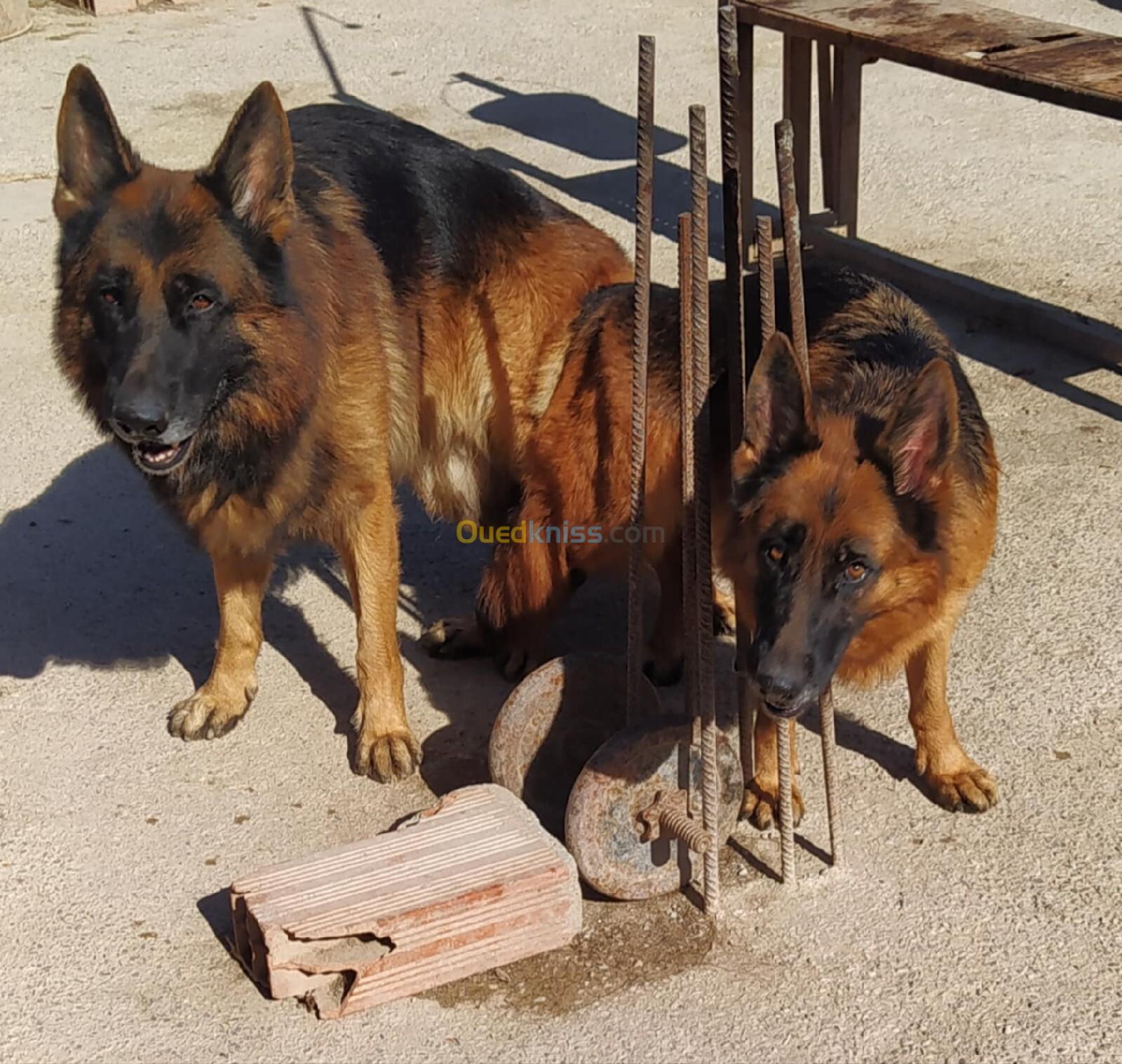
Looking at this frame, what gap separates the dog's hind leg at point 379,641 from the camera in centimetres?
477

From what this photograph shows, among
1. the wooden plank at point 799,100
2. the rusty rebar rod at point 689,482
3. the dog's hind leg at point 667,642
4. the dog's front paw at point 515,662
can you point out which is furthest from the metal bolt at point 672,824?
the wooden plank at point 799,100

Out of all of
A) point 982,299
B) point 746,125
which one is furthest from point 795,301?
point 746,125

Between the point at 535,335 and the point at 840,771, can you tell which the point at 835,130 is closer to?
the point at 535,335

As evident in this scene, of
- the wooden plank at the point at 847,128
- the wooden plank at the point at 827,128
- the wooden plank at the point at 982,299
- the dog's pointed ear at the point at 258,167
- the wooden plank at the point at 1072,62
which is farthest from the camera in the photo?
the wooden plank at the point at 827,128

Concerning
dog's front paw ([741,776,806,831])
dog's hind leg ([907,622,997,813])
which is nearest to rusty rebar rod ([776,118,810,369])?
dog's hind leg ([907,622,997,813])

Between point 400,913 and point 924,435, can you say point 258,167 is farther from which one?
point 400,913

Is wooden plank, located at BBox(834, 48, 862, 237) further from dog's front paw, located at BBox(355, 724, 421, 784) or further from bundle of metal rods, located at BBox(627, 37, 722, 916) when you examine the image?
dog's front paw, located at BBox(355, 724, 421, 784)

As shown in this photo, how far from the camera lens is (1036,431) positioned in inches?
266

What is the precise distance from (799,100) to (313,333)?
5.21 m

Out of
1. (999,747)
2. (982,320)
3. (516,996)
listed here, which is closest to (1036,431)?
(982,320)

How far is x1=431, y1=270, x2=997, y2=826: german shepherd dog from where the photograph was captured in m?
3.67

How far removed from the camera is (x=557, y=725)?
14.7ft

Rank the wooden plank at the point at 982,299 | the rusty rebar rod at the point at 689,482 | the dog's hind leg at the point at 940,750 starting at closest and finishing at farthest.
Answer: the rusty rebar rod at the point at 689,482
the dog's hind leg at the point at 940,750
the wooden plank at the point at 982,299

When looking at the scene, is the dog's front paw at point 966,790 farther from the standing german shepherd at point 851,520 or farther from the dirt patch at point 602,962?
the dirt patch at point 602,962
